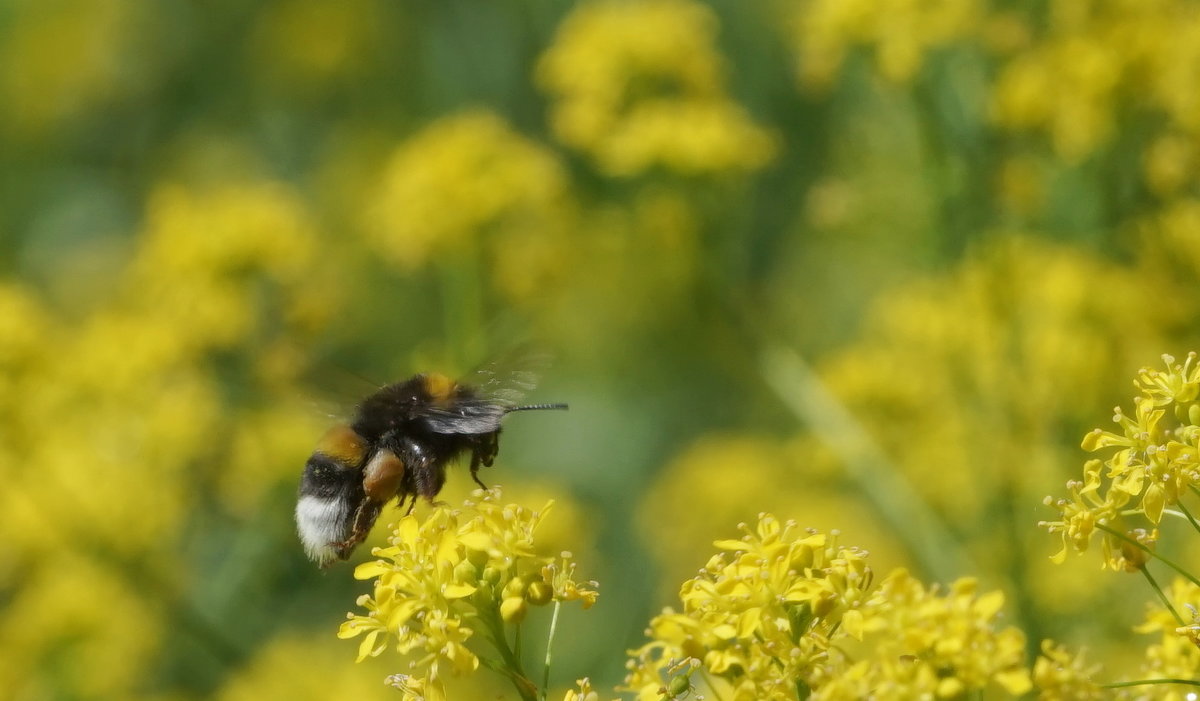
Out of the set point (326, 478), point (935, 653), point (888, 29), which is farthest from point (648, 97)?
point (935, 653)

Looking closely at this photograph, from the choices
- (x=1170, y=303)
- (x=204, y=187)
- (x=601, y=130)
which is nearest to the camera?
(x=1170, y=303)

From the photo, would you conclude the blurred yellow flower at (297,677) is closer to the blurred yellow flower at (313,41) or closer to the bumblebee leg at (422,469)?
the bumblebee leg at (422,469)

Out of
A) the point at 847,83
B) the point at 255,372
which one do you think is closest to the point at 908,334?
the point at 847,83

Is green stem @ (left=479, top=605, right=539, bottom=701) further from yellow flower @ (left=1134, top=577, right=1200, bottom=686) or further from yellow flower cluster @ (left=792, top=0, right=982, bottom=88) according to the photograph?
yellow flower cluster @ (left=792, top=0, right=982, bottom=88)

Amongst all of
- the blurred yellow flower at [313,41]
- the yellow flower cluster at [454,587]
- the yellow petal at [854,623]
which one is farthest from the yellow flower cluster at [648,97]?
the blurred yellow flower at [313,41]

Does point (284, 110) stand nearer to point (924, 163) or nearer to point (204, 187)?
point (204, 187)

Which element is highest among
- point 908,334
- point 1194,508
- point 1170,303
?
point 908,334
